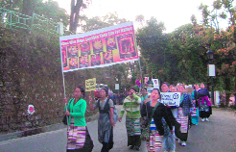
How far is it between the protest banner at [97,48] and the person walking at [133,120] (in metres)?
1.27

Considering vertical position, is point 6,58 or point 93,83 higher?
point 6,58

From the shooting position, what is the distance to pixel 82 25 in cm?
3441

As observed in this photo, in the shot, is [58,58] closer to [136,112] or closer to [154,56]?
[136,112]

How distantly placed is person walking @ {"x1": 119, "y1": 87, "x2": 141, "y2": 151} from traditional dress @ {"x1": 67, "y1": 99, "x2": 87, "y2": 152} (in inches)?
73.6

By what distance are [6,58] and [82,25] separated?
26745 millimetres

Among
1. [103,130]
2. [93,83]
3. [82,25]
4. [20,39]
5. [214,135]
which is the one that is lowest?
[214,135]

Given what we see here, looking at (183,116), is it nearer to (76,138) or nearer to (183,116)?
(183,116)

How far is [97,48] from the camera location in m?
5.89

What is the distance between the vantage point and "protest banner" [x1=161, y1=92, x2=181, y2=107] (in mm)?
5877

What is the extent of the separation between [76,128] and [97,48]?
2.21 m

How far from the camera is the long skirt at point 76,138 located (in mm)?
4414

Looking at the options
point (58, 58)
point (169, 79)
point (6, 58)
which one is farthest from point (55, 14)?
point (6, 58)

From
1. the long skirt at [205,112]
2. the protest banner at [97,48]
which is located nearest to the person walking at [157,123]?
the protest banner at [97,48]

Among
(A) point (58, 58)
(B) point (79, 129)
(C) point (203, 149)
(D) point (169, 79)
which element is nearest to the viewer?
(B) point (79, 129)
